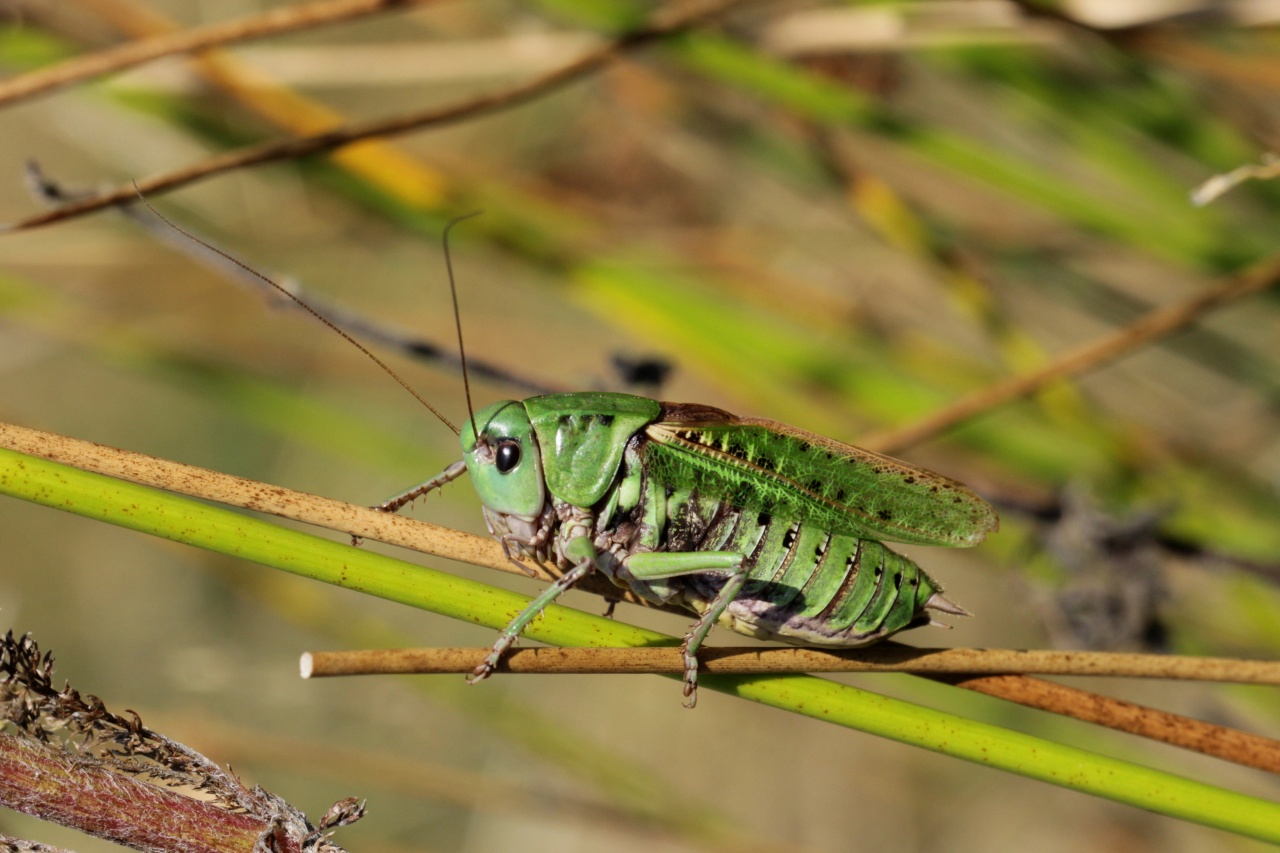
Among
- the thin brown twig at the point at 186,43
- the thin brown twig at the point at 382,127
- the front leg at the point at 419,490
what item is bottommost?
the front leg at the point at 419,490

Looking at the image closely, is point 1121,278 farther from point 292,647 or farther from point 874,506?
point 292,647

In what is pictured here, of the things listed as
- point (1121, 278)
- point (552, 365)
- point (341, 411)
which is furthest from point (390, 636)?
point (1121, 278)

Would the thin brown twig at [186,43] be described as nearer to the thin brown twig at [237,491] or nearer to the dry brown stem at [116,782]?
the thin brown twig at [237,491]

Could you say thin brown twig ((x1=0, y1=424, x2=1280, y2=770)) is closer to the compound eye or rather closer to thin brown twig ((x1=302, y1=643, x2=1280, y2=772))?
thin brown twig ((x1=302, y1=643, x2=1280, y2=772))

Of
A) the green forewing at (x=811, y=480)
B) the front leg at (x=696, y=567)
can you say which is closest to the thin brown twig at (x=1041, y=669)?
the front leg at (x=696, y=567)

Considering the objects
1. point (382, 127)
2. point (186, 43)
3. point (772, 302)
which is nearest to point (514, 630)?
point (382, 127)
